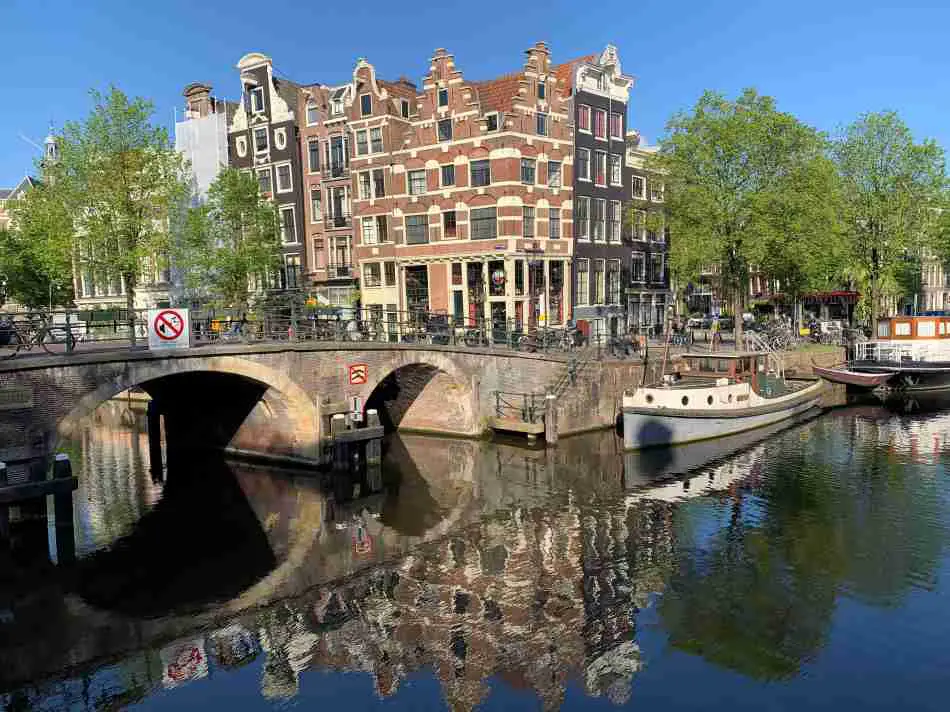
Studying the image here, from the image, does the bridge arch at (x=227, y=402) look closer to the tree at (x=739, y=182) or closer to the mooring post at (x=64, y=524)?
the mooring post at (x=64, y=524)

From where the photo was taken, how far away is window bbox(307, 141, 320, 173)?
48.4 m

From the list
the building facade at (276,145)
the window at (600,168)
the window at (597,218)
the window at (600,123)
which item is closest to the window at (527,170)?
the window at (597,218)

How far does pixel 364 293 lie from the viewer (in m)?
47.1

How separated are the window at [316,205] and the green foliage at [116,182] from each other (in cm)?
1288

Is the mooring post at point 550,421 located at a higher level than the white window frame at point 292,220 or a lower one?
lower

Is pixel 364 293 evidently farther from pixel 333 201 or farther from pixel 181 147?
pixel 181 147

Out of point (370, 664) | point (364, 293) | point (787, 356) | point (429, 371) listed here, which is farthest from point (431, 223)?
point (370, 664)

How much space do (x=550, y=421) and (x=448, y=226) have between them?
17.5 meters

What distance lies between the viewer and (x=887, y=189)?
156ft

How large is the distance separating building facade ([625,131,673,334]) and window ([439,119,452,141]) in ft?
44.3

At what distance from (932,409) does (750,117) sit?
18.2 meters

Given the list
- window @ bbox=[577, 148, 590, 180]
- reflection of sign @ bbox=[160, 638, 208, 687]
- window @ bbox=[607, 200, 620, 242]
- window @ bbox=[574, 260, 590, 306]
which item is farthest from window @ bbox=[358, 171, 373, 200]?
reflection of sign @ bbox=[160, 638, 208, 687]

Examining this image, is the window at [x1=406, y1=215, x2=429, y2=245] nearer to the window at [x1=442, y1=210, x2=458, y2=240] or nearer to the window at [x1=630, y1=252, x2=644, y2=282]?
the window at [x1=442, y1=210, x2=458, y2=240]

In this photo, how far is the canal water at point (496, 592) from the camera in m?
12.1
